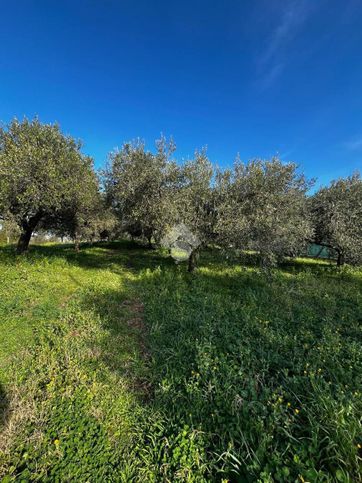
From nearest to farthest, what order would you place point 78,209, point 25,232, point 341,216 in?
point 25,232, point 78,209, point 341,216

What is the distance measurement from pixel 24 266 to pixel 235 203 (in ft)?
34.0

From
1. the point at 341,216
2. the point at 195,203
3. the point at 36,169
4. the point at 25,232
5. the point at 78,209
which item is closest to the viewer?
the point at 36,169

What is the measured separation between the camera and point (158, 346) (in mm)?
5348

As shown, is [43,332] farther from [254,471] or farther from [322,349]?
[322,349]

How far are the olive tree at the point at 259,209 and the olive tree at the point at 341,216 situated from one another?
11.2 ft

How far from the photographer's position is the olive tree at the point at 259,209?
9.84 m

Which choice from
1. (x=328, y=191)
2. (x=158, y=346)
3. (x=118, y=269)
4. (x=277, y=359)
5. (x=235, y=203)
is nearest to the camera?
(x=277, y=359)

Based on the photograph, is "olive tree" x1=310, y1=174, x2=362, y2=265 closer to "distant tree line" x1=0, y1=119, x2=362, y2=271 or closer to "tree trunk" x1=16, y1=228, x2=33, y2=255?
"distant tree line" x1=0, y1=119, x2=362, y2=271

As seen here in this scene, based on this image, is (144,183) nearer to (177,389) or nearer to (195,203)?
(195,203)

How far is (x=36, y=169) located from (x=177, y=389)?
10621 millimetres

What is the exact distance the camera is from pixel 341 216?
43.5 ft

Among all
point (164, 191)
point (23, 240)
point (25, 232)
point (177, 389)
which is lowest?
point (177, 389)

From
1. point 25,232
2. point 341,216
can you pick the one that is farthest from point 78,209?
point 341,216

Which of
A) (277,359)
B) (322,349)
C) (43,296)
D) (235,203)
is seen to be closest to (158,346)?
(277,359)
